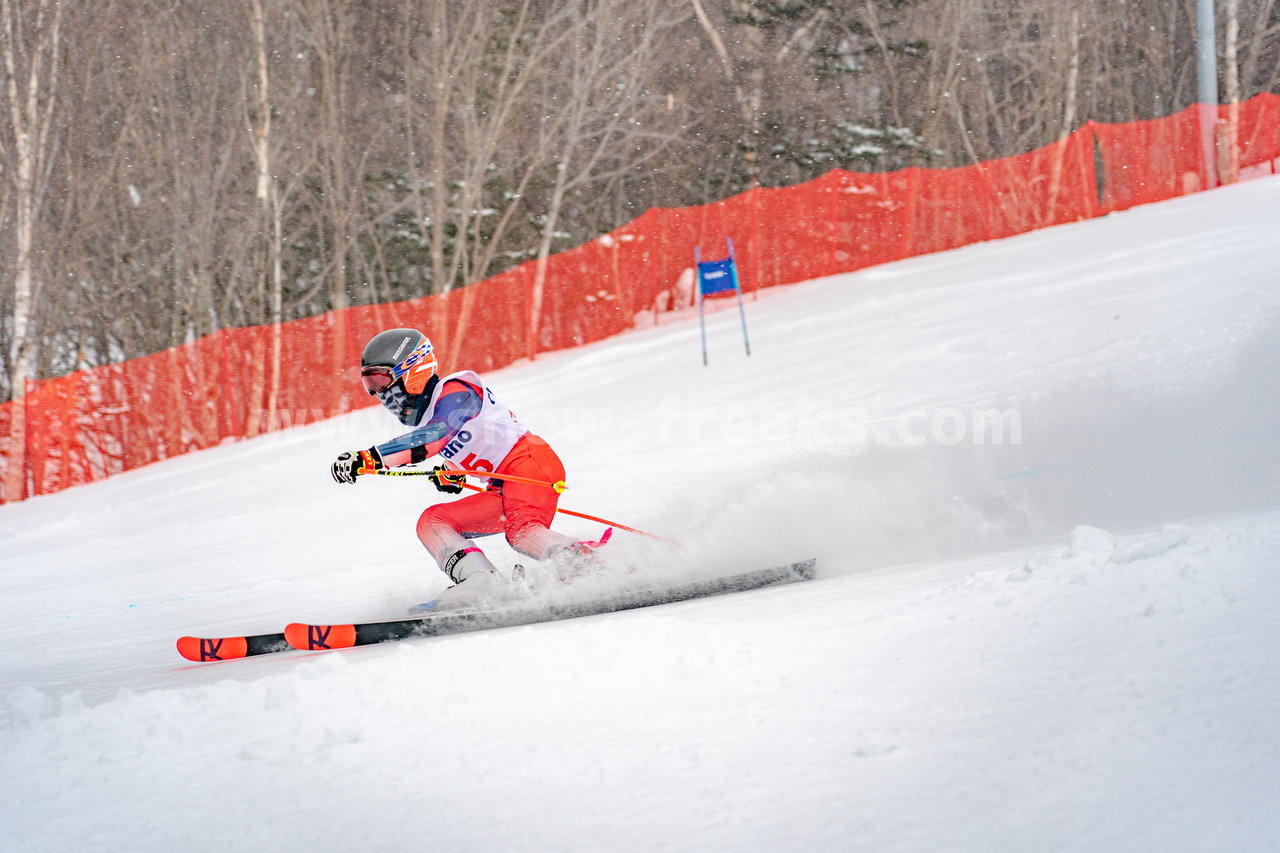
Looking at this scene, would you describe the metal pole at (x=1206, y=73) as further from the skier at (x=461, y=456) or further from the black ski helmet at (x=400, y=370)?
the black ski helmet at (x=400, y=370)

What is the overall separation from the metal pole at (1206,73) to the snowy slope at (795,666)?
8821mm

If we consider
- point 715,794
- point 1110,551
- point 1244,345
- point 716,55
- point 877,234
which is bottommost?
point 715,794

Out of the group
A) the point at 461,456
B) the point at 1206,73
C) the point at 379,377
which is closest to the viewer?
the point at 379,377

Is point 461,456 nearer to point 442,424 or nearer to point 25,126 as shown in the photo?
point 442,424

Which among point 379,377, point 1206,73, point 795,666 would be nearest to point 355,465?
point 379,377

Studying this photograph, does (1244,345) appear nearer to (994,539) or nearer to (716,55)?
(994,539)

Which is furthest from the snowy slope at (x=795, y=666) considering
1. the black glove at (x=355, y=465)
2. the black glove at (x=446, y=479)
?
the black glove at (x=355, y=465)

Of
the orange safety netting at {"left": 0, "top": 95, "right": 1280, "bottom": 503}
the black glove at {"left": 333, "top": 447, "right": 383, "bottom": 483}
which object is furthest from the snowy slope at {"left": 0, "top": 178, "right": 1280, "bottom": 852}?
the orange safety netting at {"left": 0, "top": 95, "right": 1280, "bottom": 503}

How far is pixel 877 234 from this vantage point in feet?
62.0

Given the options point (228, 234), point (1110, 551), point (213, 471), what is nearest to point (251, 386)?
point (213, 471)

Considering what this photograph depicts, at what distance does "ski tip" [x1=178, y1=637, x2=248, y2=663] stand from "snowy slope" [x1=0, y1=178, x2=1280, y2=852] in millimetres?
125

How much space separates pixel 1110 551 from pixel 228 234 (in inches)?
887

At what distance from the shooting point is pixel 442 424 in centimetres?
565

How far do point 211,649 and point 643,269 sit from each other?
14.4 meters
